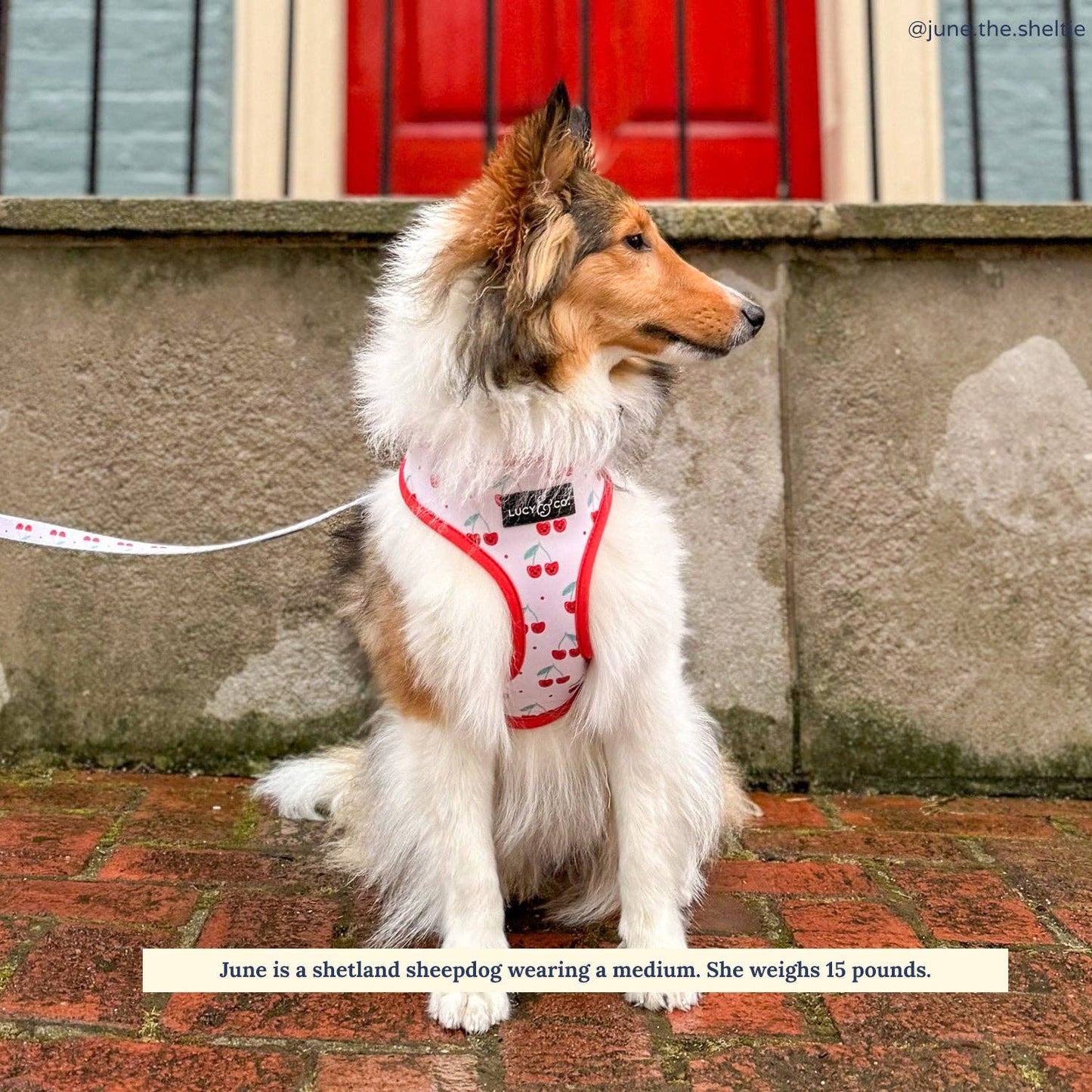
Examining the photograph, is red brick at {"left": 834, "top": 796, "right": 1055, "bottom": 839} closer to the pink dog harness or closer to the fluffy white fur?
the fluffy white fur

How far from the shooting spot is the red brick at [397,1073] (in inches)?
61.4

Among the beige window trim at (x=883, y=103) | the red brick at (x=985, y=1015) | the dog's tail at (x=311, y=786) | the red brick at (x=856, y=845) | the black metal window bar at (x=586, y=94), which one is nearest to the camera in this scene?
the red brick at (x=985, y=1015)

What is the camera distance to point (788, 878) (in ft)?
7.70

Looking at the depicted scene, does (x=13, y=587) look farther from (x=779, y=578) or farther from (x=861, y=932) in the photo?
(x=861, y=932)

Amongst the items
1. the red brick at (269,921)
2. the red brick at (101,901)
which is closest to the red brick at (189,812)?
the red brick at (101,901)

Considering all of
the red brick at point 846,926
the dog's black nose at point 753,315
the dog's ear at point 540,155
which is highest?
the dog's ear at point 540,155

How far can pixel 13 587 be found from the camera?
305 centimetres

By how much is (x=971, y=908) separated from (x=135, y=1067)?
5.54 ft

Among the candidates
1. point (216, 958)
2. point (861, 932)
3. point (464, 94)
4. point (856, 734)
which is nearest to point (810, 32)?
point (464, 94)

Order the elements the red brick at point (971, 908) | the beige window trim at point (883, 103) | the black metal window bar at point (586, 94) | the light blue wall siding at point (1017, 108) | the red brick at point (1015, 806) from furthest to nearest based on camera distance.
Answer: the light blue wall siding at point (1017, 108)
the beige window trim at point (883, 103)
the black metal window bar at point (586, 94)
the red brick at point (1015, 806)
the red brick at point (971, 908)

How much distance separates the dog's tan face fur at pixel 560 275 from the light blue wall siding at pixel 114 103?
2.68 m

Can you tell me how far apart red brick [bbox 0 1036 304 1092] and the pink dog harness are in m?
0.72

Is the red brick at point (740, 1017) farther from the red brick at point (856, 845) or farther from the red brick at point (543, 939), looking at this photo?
the red brick at point (856, 845)
